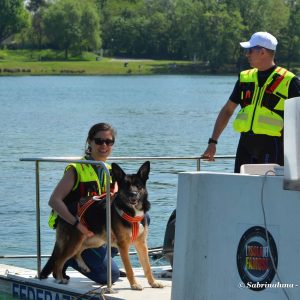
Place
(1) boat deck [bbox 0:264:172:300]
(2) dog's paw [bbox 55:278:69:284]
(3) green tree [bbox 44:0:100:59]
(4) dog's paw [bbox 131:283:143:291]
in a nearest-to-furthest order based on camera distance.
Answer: (1) boat deck [bbox 0:264:172:300] < (4) dog's paw [bbox 131:283:143:291] < (2) dog's paw [bbox 55:278:69:284] < (3) green tree [bbox 44:0:100:59]

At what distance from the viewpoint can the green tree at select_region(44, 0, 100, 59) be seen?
133 meters

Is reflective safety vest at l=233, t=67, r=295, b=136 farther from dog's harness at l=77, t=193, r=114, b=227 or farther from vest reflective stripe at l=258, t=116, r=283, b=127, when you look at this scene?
dog's harness at l=77, t=193, r=114, b=227

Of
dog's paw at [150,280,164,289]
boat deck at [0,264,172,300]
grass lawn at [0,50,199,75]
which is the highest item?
dog's paw at [150,280,164,289]

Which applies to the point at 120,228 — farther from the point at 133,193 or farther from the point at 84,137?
the point at 84,137

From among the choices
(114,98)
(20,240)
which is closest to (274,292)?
(20,240)

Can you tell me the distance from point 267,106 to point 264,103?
3 centimetres

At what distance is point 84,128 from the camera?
37812mm

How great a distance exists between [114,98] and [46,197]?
156 ft

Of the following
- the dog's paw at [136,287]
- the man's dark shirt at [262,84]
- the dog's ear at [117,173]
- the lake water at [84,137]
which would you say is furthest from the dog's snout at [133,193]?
the lake water at [84,137]

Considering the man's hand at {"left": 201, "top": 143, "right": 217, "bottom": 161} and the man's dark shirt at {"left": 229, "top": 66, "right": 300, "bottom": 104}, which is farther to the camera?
the man's hand at {"left": 201, "top": 143, "right": 217, "bottom": 161}

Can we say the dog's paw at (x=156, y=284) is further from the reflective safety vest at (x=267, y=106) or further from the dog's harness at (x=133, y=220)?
the reflective safety vest at (x=267, y=106)

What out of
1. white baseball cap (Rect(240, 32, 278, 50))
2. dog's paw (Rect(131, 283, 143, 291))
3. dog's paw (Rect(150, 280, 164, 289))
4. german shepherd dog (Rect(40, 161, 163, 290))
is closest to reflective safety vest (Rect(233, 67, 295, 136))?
white baseball cap (Rect(240, 32, 278, 50))

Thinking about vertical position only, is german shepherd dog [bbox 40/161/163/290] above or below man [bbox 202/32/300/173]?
below

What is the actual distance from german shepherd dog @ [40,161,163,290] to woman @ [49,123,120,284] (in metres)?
0.08
